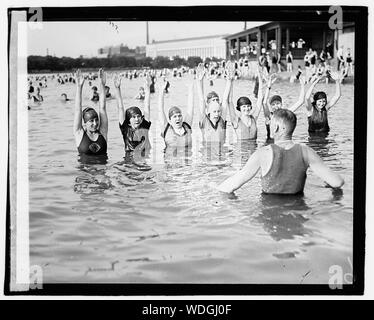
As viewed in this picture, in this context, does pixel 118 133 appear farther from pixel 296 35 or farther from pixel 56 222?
pixel 296 35

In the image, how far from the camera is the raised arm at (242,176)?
1807mm

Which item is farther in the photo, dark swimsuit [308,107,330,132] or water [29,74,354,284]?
dark swimsuit [308,107,330,132]

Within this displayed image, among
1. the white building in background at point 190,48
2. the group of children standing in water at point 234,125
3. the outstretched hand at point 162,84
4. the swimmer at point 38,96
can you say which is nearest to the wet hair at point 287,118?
the group of children standing in water at point 234,125

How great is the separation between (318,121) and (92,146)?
0.69 metres

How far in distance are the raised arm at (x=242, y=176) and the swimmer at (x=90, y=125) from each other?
0.38 m

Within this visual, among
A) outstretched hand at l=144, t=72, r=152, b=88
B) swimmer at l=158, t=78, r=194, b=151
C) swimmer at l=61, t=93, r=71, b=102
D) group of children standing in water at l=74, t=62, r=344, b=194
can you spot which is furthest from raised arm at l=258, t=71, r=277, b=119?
swimmer at l=61, t=93, r=71, b=102

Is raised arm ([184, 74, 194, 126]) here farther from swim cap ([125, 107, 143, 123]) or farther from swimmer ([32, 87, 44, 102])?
swimmer ([32, 87, 44, 102])

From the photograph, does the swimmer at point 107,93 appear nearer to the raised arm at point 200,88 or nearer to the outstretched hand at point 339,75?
the raised arm at point 200,88

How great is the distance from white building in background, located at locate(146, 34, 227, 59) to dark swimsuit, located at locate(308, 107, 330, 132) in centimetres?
32

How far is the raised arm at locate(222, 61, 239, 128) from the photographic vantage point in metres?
1.84

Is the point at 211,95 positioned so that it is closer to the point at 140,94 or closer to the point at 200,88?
the point at 200,88

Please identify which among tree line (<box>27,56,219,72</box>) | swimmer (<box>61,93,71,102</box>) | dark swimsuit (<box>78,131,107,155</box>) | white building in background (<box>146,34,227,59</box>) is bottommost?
dark swimsuit (<box>78,131,107,155</box>)

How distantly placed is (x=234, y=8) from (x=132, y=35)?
31 cm
